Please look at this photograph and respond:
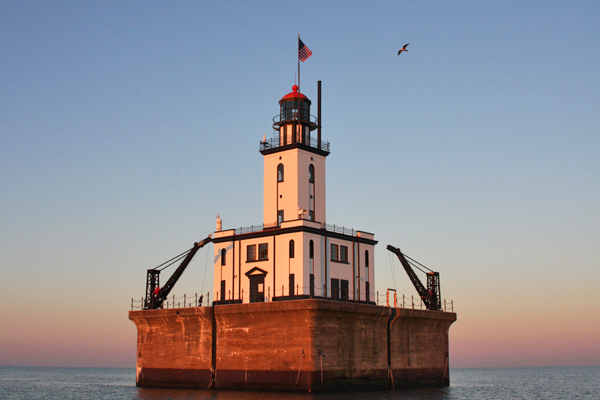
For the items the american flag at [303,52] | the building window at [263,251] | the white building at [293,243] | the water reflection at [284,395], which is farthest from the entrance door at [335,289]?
the american flag at [303,52]

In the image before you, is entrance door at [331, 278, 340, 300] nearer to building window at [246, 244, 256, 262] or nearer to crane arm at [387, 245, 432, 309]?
building window at [246, 244, 256, 262]

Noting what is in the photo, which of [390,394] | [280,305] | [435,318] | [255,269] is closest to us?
[280,305]

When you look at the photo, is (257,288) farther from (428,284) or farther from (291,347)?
(428,284)

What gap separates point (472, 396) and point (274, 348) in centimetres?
1851

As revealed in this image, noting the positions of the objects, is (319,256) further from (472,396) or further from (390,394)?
(472,396)

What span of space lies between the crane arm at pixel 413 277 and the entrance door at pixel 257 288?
480 inches

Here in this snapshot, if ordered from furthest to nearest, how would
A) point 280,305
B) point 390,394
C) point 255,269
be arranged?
point 255,269, point 390,394, point 280,305

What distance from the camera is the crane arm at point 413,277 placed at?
54.0 meters

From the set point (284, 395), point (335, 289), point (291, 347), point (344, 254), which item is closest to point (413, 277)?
point (344, 254)

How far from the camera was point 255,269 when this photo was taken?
4806 centimetres

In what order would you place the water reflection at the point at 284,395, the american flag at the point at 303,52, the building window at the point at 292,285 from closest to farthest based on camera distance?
the water reflection at the point at 284,395
the building window at the point at 292,285
the american flag at the point at 303,52

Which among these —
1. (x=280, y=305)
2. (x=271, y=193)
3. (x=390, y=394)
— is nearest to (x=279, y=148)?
(x=271, y=193)

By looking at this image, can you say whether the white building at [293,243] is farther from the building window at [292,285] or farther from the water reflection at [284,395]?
the water reflection at [284,395]

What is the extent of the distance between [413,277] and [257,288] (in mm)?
13756
